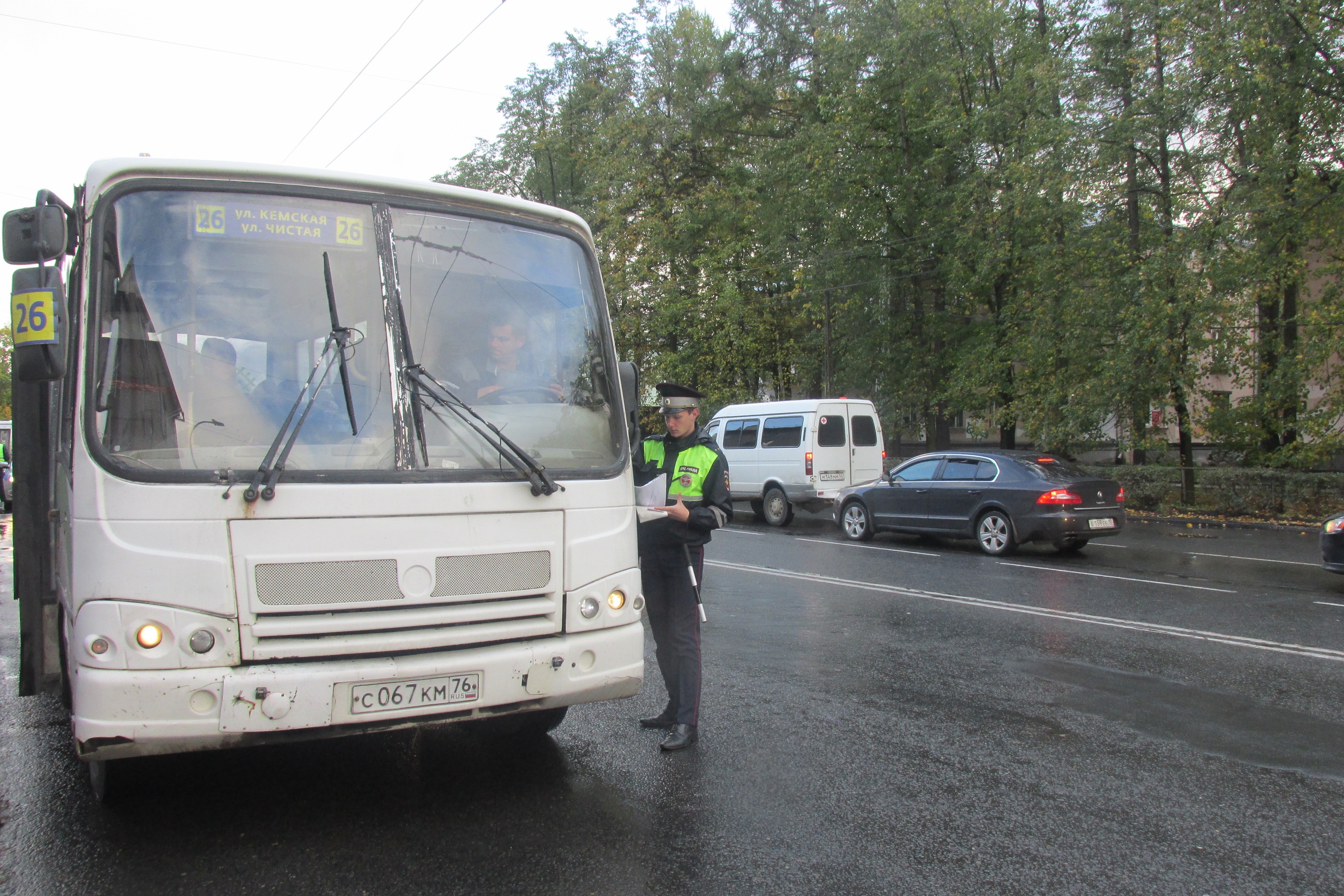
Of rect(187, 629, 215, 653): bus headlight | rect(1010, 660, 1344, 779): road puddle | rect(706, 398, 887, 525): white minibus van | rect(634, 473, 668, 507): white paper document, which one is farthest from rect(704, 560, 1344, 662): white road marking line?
rect(187, 629, 215, 653): bus headlight

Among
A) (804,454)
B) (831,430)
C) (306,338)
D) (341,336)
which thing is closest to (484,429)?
(341,336)

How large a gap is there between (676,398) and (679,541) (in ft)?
2.52

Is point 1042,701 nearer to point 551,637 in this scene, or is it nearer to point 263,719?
point 551,637

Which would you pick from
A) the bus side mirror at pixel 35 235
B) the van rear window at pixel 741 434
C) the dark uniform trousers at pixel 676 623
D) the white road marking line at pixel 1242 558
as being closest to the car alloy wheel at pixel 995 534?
the white road marking line at pixel 1242 558

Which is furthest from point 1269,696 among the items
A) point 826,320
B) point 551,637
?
point 826,320

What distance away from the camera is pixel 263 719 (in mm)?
3479

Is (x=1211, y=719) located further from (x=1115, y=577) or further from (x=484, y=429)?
(x=1115, y=577)

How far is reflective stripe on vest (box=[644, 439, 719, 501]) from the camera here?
5.06 metres

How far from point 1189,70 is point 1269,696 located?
56.2 feet

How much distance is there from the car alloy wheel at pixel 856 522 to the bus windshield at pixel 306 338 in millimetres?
11720

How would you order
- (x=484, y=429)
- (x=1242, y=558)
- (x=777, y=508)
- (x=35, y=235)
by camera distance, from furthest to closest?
(x=777, y=508) < (x=1242, y=558) < (x=484, y=429) < (x=35, y=235)

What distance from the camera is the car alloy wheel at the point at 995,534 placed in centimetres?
1343

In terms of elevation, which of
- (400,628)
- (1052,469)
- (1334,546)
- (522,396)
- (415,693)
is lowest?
(1334,546)

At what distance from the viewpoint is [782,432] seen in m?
18.9
